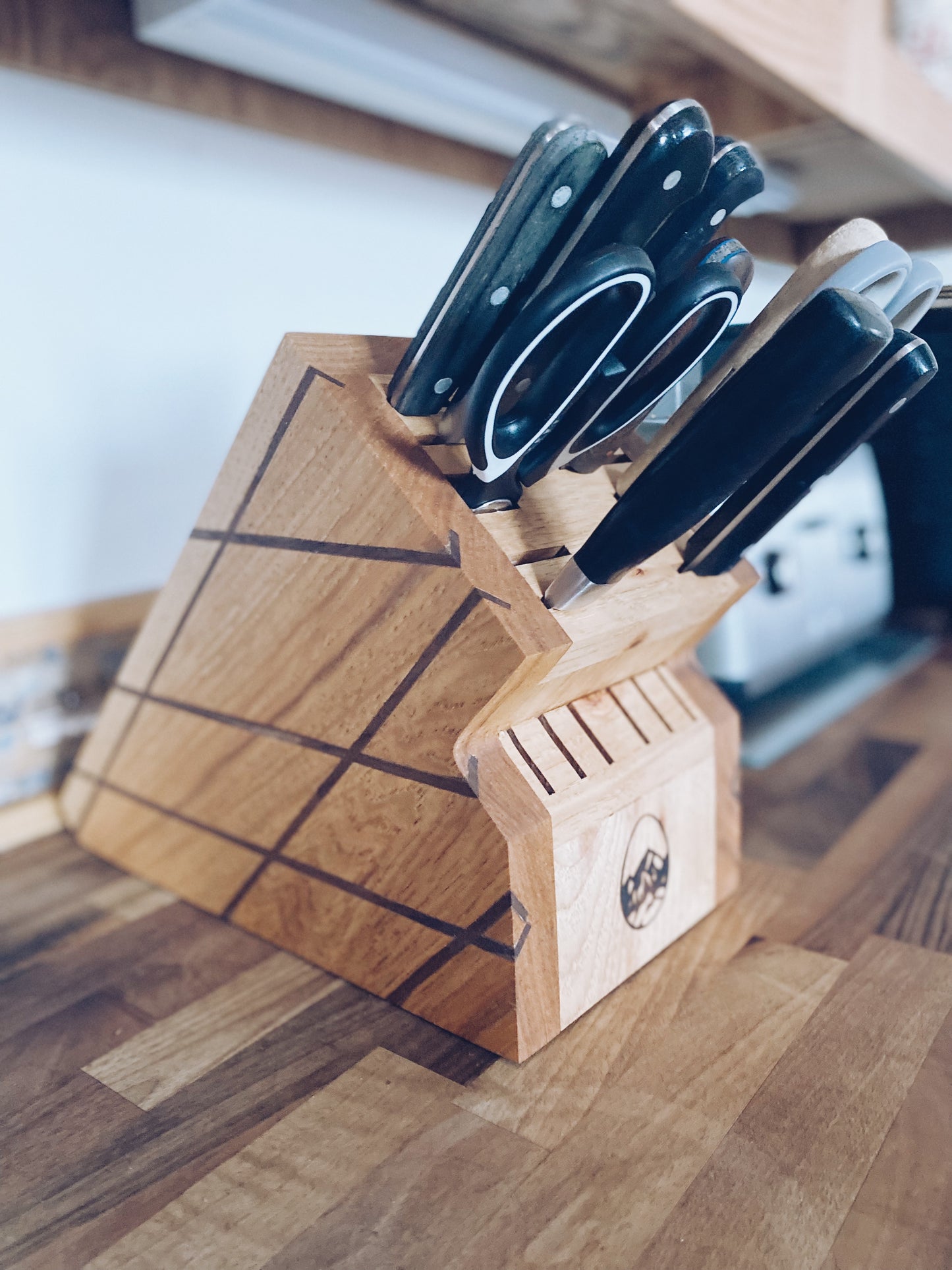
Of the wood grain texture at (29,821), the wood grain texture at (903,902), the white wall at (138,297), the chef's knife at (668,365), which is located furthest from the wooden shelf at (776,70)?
the wood grain texture at (29,821)

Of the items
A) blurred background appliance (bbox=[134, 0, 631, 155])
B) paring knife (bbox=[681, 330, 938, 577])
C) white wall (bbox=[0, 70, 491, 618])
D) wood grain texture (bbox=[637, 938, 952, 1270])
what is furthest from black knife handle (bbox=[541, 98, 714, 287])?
white wall (bbox=[0, 70, 491, 618])

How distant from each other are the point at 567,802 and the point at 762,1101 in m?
0.14

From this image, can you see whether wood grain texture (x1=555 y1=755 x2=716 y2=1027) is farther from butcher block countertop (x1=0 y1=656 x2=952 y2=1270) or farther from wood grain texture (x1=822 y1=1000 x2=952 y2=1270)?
wood grain texture (x1=822 y1=1000 x2=952 y2=1270)

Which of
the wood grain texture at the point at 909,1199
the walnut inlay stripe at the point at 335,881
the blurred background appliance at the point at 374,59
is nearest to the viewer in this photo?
the wood grain texture at the point at 909,1199

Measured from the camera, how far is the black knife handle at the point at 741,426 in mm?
297

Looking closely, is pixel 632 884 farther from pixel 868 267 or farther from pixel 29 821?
pixel 29 821

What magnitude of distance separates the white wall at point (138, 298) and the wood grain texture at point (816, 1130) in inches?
22.5

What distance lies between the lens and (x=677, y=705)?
52 cm

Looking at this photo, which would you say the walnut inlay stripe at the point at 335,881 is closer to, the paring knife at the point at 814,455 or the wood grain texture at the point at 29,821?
the wood grain texture at the point at 29,821

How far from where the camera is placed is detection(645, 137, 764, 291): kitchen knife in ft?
1.15

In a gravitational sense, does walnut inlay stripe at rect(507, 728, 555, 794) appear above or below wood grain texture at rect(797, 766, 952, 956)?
above

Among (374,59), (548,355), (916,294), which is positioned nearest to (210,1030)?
(548,355)

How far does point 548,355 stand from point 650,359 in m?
0.05

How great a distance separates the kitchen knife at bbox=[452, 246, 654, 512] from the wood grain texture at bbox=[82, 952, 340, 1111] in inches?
10.1
